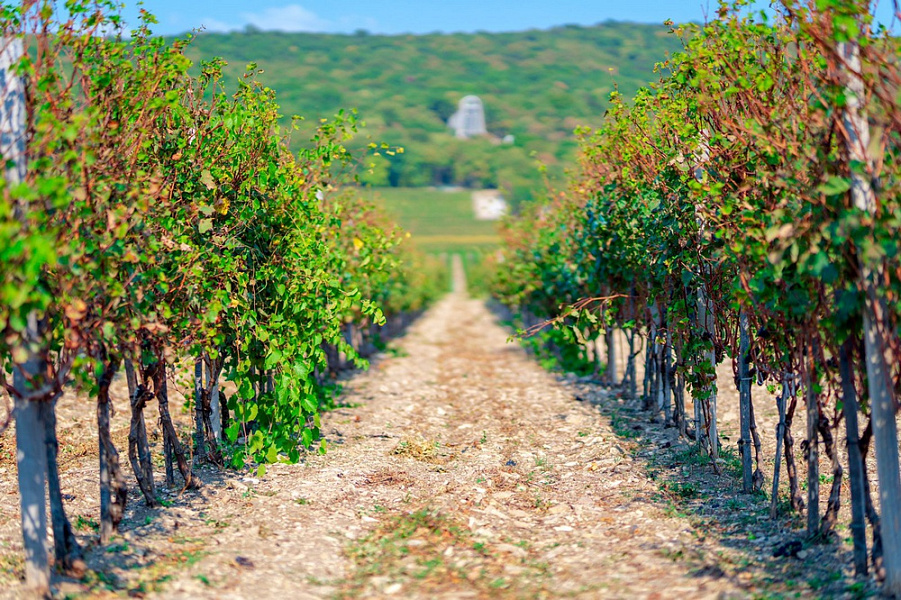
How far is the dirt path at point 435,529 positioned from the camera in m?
6.48

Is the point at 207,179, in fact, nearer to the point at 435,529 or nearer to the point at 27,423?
the point at 27,423

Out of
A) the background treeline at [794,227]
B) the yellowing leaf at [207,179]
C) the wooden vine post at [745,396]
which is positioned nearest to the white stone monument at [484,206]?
the background treeline at [794,227]

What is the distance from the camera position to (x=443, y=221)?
481 feet

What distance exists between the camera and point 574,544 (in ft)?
25.1

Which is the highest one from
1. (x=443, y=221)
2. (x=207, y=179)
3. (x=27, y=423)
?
(x=207, y=179)

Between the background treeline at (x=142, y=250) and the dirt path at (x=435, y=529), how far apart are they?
0.55m

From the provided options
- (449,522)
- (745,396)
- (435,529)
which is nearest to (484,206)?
(745,396)

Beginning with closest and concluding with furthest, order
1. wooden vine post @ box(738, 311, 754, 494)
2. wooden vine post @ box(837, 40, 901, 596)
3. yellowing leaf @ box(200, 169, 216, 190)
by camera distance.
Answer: wooden vine post @ box(837, 40, 901, 596) < yellowing leaf @ box(200, 169, 216, 190) < wooden vine post @ box(738, 311, 754, 494)

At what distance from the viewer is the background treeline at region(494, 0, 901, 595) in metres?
5.67

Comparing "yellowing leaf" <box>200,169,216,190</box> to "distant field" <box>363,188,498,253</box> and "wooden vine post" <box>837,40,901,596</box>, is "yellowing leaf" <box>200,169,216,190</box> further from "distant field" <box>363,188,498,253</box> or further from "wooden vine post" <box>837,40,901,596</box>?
"distant field" <box>363,188,498,253</box>

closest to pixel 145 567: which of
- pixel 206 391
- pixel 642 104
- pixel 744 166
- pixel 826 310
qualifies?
pixel 206 391

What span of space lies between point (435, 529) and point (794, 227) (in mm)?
4274

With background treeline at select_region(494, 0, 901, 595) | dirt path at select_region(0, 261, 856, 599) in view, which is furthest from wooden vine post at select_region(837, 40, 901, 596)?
dirt path at select_region(0, 261, 856, 599)

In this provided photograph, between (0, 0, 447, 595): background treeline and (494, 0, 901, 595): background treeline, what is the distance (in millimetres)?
3741
